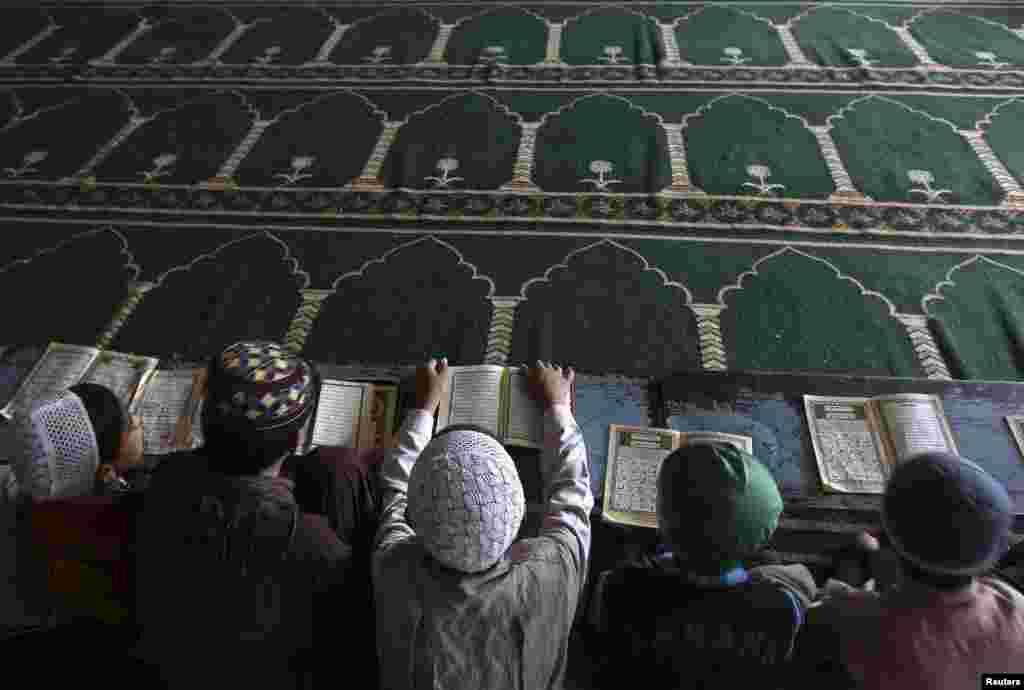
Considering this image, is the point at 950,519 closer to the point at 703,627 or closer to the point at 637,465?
the point at 703,627

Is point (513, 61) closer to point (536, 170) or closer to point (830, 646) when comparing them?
point (536, 170)

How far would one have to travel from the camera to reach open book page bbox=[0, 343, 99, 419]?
172 cm

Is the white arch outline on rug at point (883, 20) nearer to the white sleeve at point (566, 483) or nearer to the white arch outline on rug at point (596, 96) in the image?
the white arch outline on rug at point (596, 96)

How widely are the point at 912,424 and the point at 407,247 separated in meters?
1.49

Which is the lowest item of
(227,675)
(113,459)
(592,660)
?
(592,660)

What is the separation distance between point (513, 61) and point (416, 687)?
8.98 feet

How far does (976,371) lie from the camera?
1846mm

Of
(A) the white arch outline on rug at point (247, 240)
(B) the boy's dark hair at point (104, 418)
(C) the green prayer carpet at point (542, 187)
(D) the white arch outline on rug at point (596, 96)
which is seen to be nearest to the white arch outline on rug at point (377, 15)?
(C) the green prayer carpet at point (542, 187)

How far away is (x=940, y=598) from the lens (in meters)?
0.99

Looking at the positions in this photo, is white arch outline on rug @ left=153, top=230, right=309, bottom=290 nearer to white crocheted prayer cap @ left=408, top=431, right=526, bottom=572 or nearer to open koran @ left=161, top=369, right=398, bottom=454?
open koran @ left=161, top=369, right=398, bottom=454

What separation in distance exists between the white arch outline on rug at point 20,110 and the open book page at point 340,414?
7.43 ft

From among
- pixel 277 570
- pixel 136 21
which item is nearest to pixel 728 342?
pixel 277 570

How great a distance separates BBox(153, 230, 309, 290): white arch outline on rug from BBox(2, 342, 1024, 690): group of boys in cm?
113

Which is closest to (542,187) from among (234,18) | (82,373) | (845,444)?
(845,444)
